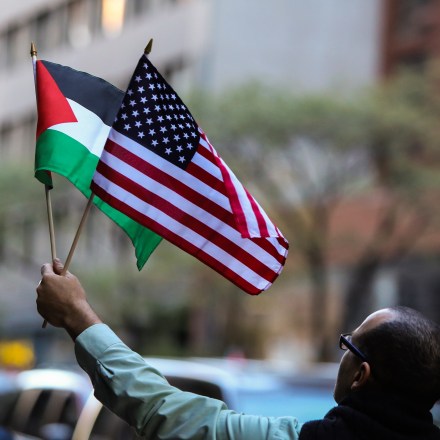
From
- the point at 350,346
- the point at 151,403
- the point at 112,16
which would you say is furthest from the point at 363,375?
the point at 112,16

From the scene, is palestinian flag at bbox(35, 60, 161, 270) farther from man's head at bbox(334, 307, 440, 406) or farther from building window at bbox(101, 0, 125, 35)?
building window at bbox(101, 0, 125, 35)

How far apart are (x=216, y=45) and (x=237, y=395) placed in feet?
115

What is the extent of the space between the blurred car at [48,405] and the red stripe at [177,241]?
639 centimetres

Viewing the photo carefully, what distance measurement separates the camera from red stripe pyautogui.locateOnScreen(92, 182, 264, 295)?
390cm

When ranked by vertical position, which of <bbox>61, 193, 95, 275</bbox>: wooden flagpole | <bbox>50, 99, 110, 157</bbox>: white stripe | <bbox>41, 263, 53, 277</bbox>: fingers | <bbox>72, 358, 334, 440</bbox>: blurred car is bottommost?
<bbox>72, 358, 334, 440</bbox>: blurred car

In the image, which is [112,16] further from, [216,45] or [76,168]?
[76,168]

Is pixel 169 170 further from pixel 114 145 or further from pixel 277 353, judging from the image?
pixel 277 353

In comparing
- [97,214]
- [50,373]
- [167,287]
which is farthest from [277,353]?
[50,373]

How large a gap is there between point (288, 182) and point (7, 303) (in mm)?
21759

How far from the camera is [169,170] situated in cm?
403

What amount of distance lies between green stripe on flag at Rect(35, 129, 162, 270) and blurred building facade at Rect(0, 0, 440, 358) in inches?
1275

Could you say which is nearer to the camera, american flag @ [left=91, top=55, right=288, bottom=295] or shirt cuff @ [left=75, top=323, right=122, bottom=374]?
shirt cuff @ [left=75, top=323, right=122, bottom=374]

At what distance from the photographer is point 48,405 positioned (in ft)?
35.8

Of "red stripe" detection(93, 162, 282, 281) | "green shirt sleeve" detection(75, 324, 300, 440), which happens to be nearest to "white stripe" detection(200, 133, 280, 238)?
"red stripe" detection(93, 162, 282, 281)
